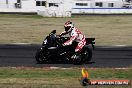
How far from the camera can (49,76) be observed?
13.8 metres

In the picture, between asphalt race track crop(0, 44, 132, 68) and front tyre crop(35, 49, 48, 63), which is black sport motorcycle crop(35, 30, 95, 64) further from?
asphalt race track crop(0, 44, 132, 68)

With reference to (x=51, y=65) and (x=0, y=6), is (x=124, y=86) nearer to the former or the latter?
(x=51, y=65)

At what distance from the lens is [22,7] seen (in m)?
87.2

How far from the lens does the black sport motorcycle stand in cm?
1792

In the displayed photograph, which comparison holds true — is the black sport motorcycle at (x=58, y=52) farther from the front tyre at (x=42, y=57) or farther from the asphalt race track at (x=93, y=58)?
the asphalt race track at (x=93, y=58)

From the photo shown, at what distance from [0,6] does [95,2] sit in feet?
82.0

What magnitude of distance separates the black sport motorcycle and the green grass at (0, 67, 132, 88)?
2458mm

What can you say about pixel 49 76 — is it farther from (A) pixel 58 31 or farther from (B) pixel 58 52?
(A) pixel 58 31

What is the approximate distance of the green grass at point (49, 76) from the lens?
11.8m

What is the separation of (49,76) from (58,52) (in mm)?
4322

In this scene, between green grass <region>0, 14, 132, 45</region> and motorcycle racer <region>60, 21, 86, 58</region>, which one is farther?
green grass <region>0, 14, 132, 45</region>

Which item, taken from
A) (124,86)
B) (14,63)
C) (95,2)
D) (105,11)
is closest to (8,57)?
(14,63)


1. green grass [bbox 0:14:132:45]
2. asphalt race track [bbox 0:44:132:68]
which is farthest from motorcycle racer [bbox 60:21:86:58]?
green grass [bbox 0:14:132:45]

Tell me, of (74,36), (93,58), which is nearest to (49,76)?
(74,36)
